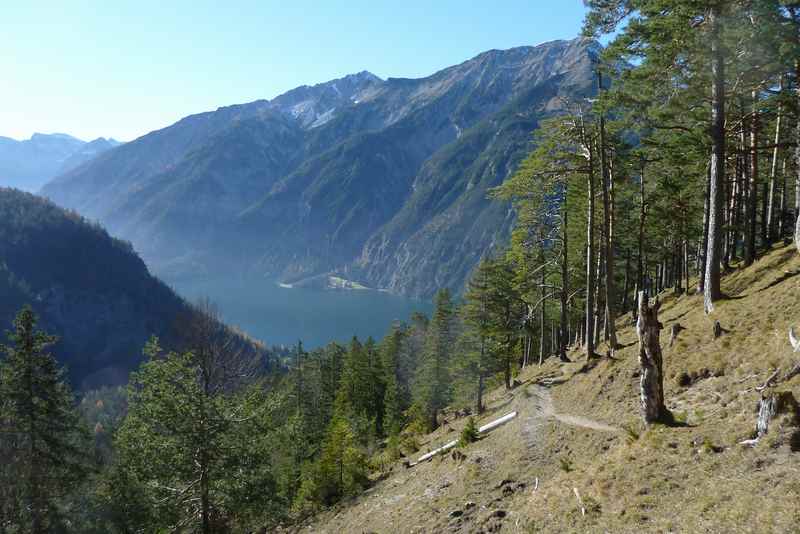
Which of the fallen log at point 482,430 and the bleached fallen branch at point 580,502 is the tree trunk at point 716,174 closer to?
the fallen log at point 482,430

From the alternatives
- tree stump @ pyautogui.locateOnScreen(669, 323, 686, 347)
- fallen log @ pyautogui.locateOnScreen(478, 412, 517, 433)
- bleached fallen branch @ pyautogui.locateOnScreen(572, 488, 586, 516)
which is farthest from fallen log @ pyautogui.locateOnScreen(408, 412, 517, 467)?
bleached fallen branch @ pyautogui.locateOnScreen(572, 488, 586, 516)

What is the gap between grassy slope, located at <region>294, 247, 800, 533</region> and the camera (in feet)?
26.0

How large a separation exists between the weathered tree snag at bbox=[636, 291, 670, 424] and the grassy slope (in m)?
0.43

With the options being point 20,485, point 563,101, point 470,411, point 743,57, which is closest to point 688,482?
point 743,57

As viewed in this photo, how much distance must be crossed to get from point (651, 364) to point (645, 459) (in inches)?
82.2

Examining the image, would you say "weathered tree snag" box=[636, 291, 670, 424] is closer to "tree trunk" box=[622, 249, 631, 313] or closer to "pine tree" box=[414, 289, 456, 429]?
"tree trunk" box=[622, 249, 631, 313]

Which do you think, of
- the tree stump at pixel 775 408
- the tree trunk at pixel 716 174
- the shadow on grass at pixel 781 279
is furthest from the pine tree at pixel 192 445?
the shadow on grass at pixel 781 279

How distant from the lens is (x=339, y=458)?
2231 cm

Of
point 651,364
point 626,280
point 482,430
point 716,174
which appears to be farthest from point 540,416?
point 626,280

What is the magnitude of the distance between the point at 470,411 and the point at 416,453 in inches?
285

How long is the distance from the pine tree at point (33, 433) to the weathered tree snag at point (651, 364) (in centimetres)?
2160

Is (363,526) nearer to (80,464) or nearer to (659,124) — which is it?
(80,464)

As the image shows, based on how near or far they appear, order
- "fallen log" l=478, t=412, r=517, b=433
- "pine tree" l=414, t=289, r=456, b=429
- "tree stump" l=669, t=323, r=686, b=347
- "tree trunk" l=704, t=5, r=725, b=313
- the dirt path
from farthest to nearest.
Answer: "pine tree" l=414, t=289, r=456, b=429 → "fallen log" l=478, t=412, r=517, b=433 → "tree stump" l=669, t=323, r=686, b=347 → "tree trunk" l=704, t=5, r=725, b=313 → the dirt path

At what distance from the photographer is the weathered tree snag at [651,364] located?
35.7 feet
